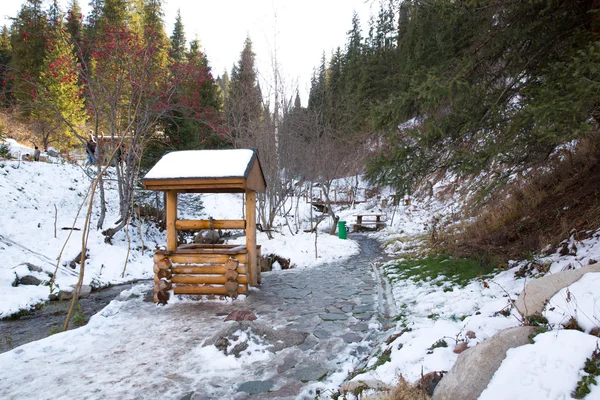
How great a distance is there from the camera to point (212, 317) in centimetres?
542

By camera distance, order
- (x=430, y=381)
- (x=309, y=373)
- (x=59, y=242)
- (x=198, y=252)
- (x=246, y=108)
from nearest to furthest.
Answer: (x=430, y=381), (x=309, y=373), (x=198, y=252), (x=59, y=242), (x=246, y=108)

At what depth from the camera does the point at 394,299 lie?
5.90 meters

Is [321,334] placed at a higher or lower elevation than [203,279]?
lower

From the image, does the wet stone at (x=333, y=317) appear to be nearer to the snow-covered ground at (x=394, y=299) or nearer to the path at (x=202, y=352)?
the path at (x=202, y=352)

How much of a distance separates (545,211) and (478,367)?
17.6ft

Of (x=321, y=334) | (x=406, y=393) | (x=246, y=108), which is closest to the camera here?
(x=406, y=393)

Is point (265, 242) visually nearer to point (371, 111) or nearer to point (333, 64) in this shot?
point (371, 111)

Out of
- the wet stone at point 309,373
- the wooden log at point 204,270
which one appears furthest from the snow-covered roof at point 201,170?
the wet stone at point 309,373

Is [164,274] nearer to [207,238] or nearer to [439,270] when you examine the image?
Answer: [439,270]

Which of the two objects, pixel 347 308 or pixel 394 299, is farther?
pixel 394 299

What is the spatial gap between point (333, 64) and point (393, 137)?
39.0 meters

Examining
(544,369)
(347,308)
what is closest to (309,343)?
(347,308)

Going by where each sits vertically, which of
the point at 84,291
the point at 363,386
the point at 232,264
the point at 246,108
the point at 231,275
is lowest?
the point at 84,291

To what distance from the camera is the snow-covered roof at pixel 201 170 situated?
6188 millimetres
